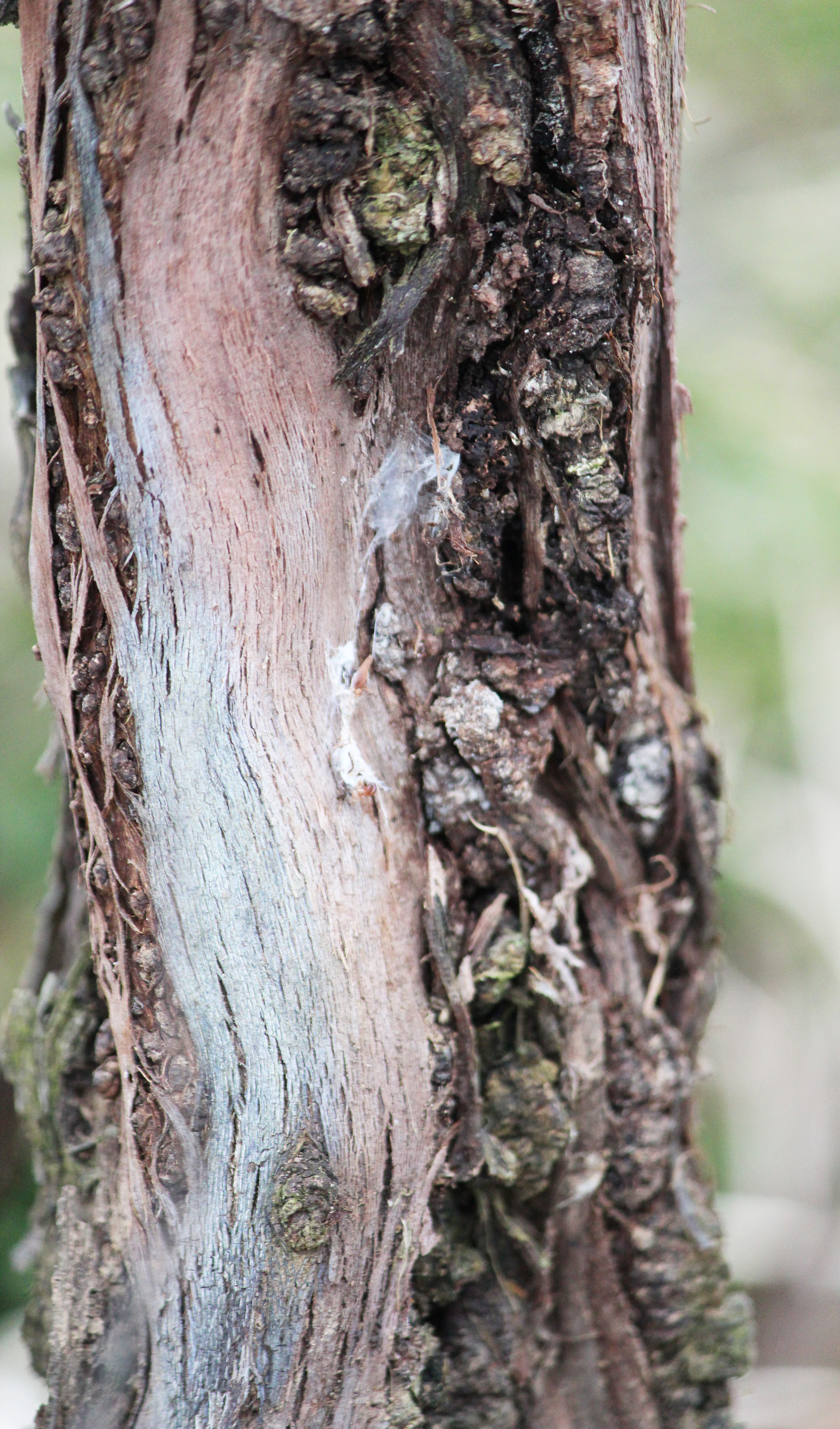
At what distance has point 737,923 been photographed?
206cm

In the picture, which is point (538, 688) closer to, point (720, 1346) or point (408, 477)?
point (408, 477)

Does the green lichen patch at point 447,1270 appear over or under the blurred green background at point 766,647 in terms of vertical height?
under

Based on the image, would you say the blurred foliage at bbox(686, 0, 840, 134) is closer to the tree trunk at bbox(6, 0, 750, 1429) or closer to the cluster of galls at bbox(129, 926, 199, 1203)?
the tree trunk at bbox(6, 0, 750, 1429)

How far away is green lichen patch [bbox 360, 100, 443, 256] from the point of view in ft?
1.75

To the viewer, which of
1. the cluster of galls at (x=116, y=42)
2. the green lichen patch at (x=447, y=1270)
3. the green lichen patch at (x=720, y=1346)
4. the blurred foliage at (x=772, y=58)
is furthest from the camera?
the blurred foliage at (x=772, y=58)

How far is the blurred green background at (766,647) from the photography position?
1.76 m

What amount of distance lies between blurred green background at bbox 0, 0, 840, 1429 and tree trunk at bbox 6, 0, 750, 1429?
1.12 meters

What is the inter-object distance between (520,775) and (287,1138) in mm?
282

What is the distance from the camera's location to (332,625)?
60cm

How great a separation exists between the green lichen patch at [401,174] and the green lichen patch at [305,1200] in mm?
565

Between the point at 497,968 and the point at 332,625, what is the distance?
27 centimetres

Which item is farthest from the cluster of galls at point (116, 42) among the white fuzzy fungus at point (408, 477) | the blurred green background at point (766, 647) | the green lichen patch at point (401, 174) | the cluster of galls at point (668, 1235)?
the blurred green background at point (766, 647)

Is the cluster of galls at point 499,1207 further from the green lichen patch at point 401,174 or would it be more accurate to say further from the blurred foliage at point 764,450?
the blurred foliage at point 764,450

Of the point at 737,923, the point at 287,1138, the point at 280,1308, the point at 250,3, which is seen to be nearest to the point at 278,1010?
the point at 287,1138
